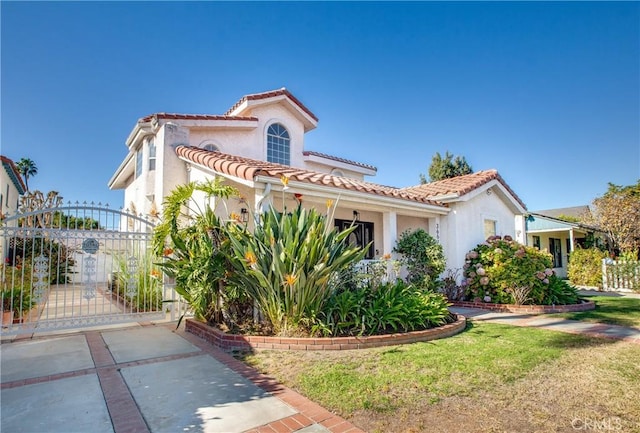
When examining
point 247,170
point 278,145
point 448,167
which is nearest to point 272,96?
point 278,145

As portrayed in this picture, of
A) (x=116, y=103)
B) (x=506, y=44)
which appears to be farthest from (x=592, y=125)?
(x=116, y=103)

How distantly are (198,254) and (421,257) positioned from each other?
27.4ft

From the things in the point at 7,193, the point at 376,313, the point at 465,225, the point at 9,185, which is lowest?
the point at 376,313

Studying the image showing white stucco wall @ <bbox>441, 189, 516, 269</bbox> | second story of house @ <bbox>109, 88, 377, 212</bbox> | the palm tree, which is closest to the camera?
second story of house @ <bbox>109, 88, 377, 212</bbox>

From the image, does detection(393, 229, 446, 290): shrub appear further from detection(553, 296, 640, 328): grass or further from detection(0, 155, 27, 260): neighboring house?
detection(0, 155, 27, 260): neighboring house

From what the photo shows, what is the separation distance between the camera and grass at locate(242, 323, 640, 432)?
4.17 meters

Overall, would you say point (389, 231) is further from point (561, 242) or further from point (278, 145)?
point (561, 242)

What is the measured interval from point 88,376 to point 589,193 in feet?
98.7

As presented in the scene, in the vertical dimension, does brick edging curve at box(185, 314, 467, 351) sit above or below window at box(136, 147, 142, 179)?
below

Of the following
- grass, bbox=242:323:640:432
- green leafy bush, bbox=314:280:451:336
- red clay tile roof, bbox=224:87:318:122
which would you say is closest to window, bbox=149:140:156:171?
red clay tile roof, bbox=224:87:318:122

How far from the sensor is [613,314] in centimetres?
1134

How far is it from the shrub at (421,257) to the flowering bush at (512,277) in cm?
197

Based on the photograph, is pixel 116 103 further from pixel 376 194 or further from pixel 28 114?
pixel 376 194

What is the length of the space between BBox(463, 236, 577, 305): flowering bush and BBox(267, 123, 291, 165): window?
10503mm
